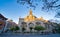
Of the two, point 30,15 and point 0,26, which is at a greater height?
point 30,15

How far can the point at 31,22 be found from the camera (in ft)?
116

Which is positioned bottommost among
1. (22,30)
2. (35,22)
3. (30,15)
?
(22,30)

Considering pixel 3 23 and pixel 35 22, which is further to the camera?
pixel 35 22

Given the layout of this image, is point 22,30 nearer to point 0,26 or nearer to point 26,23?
point 26,23

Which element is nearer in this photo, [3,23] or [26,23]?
[3,23]

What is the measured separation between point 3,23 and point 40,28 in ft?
30.6

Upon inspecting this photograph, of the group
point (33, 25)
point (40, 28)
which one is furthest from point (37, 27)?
point (33, 25)

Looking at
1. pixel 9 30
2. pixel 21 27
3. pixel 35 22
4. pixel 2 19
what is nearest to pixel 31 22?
pixel 35 22

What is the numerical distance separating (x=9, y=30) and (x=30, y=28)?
571cm

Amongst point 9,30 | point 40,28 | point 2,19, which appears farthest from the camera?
point 9,30

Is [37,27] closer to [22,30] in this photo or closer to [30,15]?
[22,30]

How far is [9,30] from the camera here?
33094 mm

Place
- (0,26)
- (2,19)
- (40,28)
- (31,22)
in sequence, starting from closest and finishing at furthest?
(0,26), (2,19), (40,28), (31,22)

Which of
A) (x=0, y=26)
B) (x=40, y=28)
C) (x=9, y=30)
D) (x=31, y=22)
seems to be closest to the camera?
(x=0, y=26)
